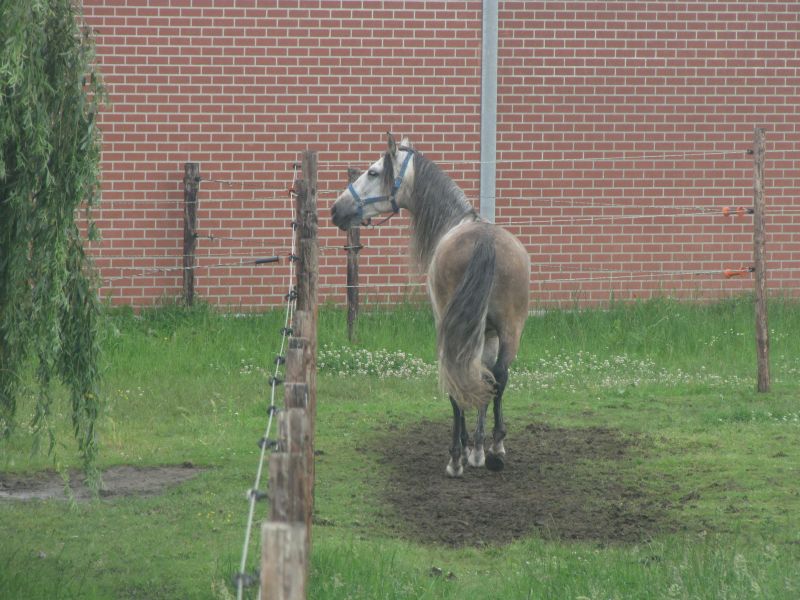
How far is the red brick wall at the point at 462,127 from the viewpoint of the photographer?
45.7 ft

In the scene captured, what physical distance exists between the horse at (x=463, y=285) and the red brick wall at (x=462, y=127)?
168 inches

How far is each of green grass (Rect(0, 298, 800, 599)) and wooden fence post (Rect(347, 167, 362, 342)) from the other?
132 mm

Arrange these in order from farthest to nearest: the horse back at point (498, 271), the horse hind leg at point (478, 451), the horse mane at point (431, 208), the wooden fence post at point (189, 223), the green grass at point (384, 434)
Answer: the wooden fence post at point (189, 223) < the horse mane at point (431, 208) < the horse hind leg at point (478, 451) < the horse back at point (498, 271) < the green grass at point (384, 434)

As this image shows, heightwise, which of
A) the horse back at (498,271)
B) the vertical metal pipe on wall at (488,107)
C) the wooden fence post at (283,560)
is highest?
the vertical metal pipe on wall at (488,107)

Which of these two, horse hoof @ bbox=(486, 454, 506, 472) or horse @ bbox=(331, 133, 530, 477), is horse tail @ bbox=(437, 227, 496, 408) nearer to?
horse @ bbox=(331, 133, 530, 477)

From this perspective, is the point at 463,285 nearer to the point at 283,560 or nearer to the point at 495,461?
the point at 495,461

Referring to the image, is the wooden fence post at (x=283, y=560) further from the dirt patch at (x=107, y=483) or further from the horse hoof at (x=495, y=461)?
the horse hoof at (x=495, y=461)

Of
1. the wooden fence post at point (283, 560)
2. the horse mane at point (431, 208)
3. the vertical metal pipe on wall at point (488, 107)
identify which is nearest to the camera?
the wooden fence post at point (283, 560)

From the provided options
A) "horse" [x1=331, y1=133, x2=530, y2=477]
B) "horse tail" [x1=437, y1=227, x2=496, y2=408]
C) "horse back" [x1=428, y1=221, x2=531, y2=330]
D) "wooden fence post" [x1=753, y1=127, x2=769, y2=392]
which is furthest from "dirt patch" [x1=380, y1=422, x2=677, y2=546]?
"wooden fence post" [x1=753, y1=127, x2=769, y2=392]

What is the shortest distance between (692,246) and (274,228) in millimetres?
4552

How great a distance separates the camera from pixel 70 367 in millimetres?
6344

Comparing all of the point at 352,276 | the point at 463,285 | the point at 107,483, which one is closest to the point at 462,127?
the point at 352,276

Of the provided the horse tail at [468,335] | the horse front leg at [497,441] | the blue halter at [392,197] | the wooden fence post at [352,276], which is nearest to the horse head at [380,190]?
the blue halter at [392,197]

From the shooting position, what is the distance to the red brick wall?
45.7 ft
